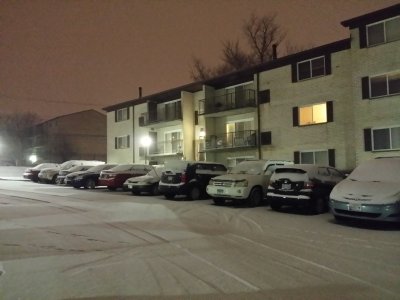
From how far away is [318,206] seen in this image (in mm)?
12648

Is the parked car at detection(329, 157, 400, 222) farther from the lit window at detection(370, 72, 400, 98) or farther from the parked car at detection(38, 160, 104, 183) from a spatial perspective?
the parked car at detection(38, 160, 104, 183)

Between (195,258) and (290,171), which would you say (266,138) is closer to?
(290,171)

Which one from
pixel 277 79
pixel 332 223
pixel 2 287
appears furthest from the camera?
pixel 277 79

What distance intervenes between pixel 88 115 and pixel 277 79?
154 feet

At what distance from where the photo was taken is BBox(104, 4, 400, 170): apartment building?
19.7 meters

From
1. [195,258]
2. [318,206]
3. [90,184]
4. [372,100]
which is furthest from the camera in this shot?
[90,184]

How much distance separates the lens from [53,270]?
5.84 meters

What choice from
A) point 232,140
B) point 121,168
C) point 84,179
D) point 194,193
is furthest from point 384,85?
point 84,179

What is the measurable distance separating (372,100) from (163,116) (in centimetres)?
1930

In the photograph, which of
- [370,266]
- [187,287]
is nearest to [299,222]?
[370,266]

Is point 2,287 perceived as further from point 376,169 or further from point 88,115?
point 88,115

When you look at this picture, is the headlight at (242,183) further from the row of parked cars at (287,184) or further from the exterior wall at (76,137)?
the exterior wall at (76,137)

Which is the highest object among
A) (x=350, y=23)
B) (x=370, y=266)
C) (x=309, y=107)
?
(x=350, y=23)

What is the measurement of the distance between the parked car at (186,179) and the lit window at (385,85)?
29.8 feet
